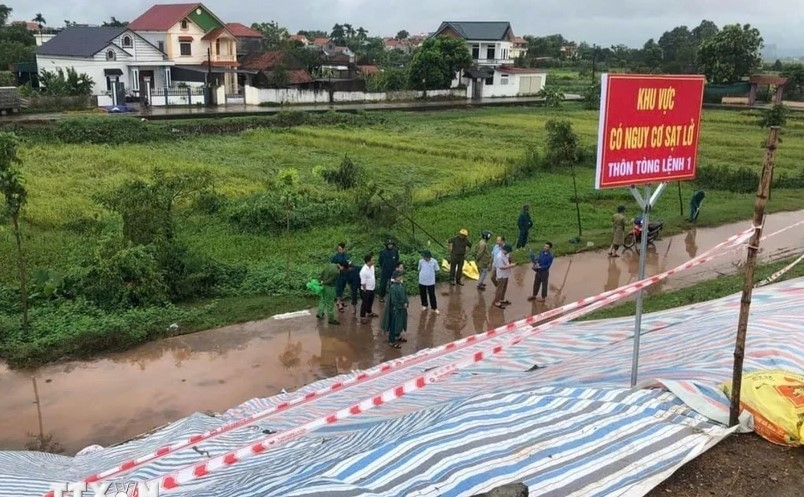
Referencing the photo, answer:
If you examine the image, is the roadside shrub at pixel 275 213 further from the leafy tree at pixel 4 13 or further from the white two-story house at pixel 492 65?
the leafy tree at pixel 4 13

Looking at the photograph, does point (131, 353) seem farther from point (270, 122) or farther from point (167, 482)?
point (270, 122)

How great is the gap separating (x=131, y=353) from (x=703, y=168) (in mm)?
22067

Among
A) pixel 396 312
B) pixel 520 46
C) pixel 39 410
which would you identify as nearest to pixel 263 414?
pixel 39 410

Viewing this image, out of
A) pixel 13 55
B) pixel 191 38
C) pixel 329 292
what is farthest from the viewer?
pixel 13 55

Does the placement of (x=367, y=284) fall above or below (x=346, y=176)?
below

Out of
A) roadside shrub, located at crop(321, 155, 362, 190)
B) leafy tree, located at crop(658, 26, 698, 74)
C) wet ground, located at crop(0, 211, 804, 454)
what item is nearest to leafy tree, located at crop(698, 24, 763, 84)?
leafy tree, located at crop(658, 26, 698, 74)

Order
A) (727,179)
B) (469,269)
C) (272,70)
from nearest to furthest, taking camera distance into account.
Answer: (469,269)
(727,179)
(272,70)

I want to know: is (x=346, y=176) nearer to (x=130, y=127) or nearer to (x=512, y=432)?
(x=130, y=127)

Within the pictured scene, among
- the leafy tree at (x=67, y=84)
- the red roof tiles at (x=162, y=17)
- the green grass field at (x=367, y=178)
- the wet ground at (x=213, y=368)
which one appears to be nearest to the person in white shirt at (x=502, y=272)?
the wet ground at (x=213, y=368)

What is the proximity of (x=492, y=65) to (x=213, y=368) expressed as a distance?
207 feet

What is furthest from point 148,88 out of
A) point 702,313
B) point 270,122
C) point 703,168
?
point 702,313

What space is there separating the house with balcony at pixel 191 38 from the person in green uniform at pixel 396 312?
4648 centimetres

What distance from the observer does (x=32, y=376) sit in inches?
371

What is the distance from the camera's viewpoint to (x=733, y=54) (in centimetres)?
6047
